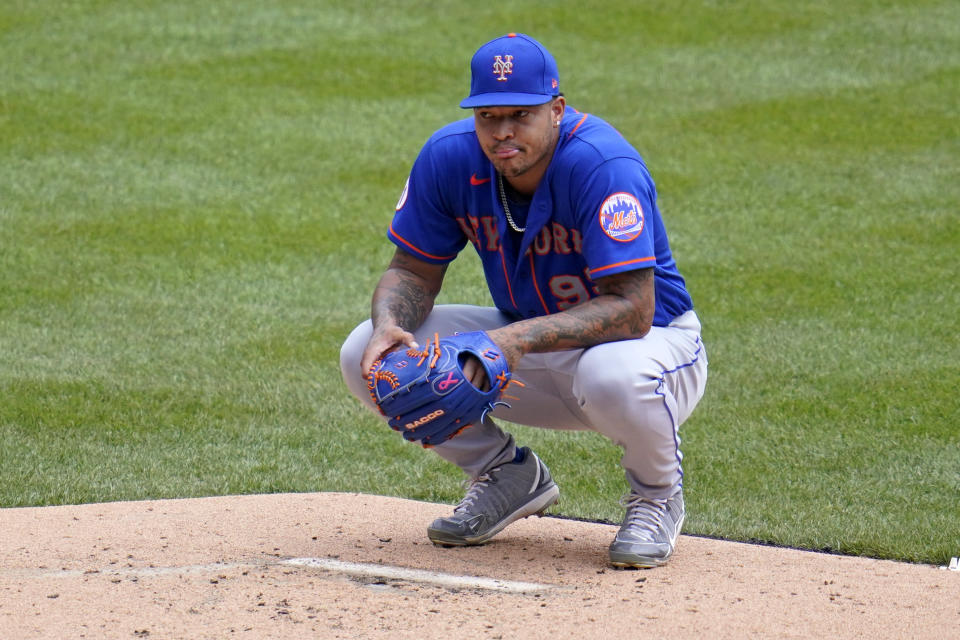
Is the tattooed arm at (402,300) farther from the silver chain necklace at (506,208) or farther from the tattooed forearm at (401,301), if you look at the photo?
the silver chain necklace at (506,208)

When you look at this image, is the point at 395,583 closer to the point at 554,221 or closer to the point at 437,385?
the point at 437,385

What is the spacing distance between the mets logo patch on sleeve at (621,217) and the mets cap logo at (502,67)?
1.45 feet

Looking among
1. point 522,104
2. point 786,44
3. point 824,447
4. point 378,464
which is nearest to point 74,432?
point 378,464

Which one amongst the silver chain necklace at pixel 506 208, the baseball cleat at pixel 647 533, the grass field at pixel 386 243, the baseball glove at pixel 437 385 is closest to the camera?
the baseball glove at pixel 437 385

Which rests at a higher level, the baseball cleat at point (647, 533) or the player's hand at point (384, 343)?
the player's hand at point (384, 343)

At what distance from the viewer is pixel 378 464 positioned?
195 inches

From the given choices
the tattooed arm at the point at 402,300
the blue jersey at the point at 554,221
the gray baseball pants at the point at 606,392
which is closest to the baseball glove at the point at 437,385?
the tattooed arm at the point at 402,300

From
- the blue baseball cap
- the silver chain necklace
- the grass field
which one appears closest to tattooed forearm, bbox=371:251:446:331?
the silver chain necklace

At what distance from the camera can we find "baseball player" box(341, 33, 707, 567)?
3.50 m

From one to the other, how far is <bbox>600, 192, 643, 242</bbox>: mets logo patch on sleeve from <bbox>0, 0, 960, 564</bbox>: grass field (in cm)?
127

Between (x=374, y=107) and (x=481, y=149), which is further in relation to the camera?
(x=374, y=107)

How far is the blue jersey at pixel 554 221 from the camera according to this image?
3.50 meters

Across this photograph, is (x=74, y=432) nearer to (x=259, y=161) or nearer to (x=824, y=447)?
(x=824, y=447)

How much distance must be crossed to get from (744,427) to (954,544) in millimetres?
1413
